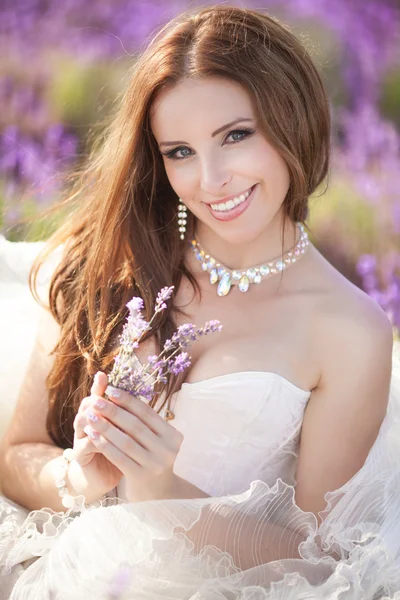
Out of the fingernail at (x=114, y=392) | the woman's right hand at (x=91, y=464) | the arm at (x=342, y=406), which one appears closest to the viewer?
the fingernail at (x=114, y=392)

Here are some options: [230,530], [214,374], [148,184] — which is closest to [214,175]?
[148,184]

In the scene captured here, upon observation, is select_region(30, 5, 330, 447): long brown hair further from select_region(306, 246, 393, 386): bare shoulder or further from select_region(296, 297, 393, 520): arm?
select_region(296, 297, 393, 520): arm

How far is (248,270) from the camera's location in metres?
2.78

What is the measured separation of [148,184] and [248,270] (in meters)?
0.37

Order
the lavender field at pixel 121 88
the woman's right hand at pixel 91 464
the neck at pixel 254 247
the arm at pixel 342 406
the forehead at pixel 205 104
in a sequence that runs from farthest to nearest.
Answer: the lavender field at pixel 121 88, the neck at pixel 254 247, the arm at pixel 342 406, the forehead at pixel 205 104, the woman's right hand at pixel 91 464

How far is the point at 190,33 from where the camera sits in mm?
2498

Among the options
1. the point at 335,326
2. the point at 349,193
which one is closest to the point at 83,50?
the point at 349,193

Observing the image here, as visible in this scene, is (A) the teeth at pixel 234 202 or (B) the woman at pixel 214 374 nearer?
(B) the woman at pixel 214 374

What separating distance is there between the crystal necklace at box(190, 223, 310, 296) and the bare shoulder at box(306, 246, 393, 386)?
135 mm

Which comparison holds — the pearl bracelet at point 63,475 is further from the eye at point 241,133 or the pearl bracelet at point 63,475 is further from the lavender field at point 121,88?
the lavender field at point 121,88

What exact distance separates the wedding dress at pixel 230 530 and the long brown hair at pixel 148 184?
0.21 metres

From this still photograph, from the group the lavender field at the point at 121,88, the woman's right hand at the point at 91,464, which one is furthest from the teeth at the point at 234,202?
the lavender field at the point at 121,88

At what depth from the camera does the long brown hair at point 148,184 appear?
8.07 ft

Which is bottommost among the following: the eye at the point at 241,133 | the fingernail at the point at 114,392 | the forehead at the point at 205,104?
the fingernail at the point at 114,392
